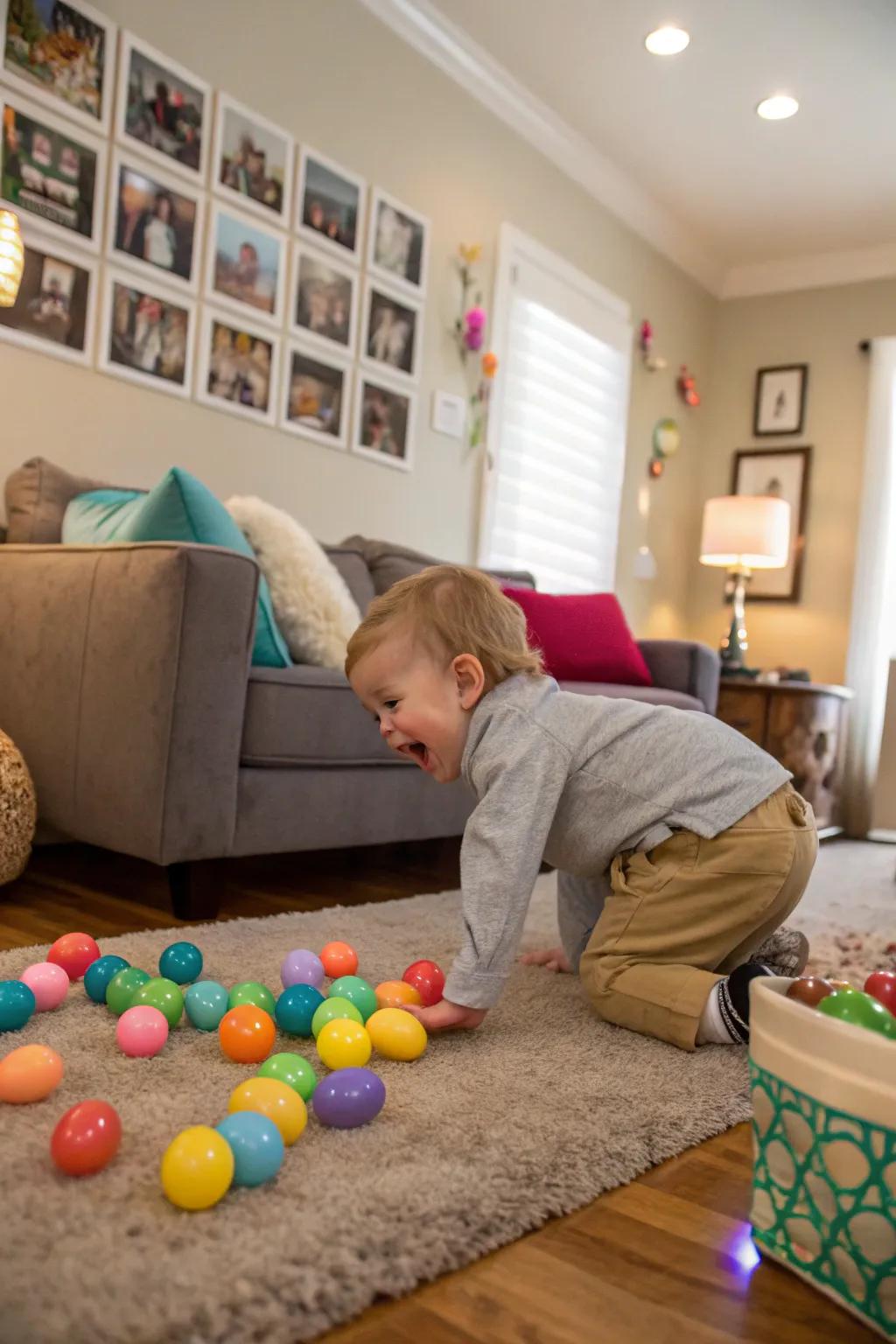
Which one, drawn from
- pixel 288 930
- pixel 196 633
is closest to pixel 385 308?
pixel 196 633

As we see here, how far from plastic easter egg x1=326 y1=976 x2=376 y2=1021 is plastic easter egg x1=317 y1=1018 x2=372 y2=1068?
128 millimetres

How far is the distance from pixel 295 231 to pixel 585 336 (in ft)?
5.98

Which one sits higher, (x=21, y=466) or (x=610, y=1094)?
(x=21, y=466)

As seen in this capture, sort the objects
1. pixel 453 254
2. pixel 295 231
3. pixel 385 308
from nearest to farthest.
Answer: pixel 295 231, pixel 385 308, pixel 453 254

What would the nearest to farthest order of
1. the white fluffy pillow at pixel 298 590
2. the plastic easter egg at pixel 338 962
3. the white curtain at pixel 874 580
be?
1. the plastic easter egg at pixel 338 962
2. the white fluffy pillow at pixel 298 590
3. the white curtain at pixel 874 580

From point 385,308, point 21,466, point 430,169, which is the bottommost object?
point 21,466

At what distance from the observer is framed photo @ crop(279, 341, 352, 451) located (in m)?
3.38

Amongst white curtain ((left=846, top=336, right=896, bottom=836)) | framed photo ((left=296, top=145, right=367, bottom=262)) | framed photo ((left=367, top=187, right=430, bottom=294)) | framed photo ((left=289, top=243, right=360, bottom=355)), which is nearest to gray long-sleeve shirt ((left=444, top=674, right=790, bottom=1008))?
framed photo ((left=289, top=243, right=360, bottom=355))

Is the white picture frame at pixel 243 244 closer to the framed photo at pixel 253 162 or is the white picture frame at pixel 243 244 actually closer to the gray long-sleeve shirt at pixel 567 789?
the framed photo at pixel 253 162

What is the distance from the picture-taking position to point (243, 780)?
205 centimetres

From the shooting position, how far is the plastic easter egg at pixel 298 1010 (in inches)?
51.6

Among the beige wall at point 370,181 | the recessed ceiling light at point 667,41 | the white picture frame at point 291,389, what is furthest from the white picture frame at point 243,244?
the recessed ceiling light at point 667,41

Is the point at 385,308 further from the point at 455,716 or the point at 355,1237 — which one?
the point at 355,1237

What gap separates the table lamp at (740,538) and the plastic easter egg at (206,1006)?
382cm
